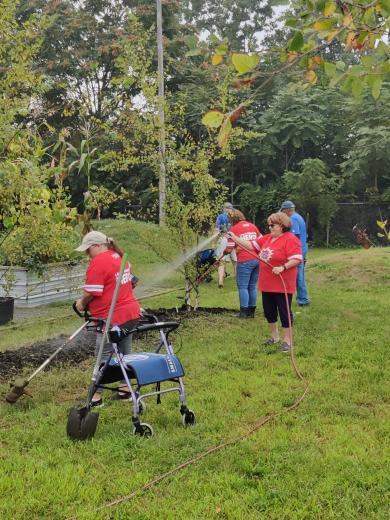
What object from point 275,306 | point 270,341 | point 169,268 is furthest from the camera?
point 169,268

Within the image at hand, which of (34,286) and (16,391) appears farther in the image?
(34,286)

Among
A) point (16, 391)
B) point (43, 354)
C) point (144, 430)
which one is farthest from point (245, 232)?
point (144, 430)

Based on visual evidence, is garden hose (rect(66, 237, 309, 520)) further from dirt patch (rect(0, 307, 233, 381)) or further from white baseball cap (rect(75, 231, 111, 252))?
dirt patch (rect(0, 307, 233, 381))

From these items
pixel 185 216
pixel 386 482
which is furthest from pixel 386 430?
pixel 185 216

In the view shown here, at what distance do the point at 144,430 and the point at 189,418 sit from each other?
1.32 feet

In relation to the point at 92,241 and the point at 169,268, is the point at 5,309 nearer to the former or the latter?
the point at 169,268

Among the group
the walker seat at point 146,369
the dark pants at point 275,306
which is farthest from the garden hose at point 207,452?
the dark pants at point 275,306

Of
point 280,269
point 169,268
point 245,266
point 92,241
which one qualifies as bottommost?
point 169,268

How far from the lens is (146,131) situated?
30.2 feet

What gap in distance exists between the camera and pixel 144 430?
13.9ft

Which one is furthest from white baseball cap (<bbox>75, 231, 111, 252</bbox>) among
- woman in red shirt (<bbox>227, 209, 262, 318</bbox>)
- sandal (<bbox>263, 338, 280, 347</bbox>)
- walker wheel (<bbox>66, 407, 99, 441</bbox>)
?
woman in red shirt (<bbox>227, 209, 262, 318</bbox>)

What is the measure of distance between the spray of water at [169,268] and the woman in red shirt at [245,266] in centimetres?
34

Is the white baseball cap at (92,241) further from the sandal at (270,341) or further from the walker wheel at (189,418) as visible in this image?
the sandal at (270,341)

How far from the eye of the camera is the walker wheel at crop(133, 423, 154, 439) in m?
4.21
